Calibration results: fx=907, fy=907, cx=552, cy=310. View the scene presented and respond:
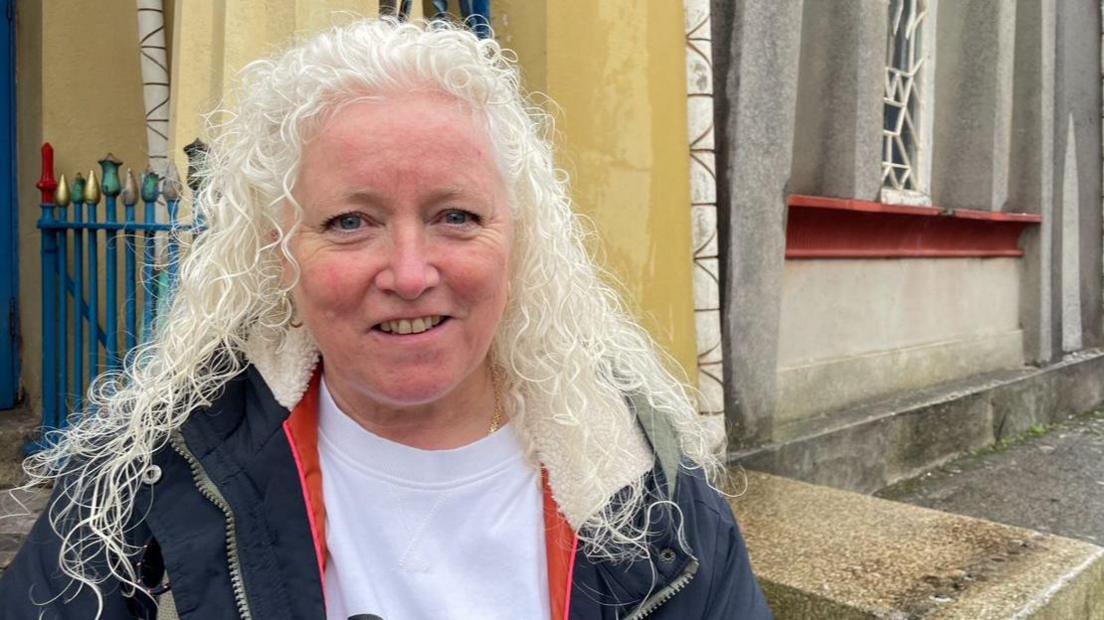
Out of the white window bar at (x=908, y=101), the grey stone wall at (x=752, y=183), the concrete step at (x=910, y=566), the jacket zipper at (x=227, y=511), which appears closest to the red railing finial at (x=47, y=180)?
the jacket zipper at (x=227, y=511)

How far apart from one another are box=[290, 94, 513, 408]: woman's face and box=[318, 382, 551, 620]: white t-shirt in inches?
5.9

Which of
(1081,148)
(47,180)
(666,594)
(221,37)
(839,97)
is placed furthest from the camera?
(1081,148)

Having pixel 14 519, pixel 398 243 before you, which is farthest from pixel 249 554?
pixel 14 519

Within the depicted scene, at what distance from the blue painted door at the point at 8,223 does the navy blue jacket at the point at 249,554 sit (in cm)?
322

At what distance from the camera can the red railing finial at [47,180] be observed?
12.1ft

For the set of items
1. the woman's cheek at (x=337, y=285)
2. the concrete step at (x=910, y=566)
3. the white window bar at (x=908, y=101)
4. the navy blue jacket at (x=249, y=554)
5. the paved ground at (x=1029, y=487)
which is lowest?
the paved ground at (x=1029, y=487)

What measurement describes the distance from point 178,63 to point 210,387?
1899mm

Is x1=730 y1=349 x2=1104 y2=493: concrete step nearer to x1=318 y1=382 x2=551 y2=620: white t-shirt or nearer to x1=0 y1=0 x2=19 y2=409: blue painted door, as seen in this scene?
x1=318 y1=382 x2=551 y2=620: white t-shirt

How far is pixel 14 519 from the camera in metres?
3.34

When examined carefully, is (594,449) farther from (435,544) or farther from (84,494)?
(84,494)

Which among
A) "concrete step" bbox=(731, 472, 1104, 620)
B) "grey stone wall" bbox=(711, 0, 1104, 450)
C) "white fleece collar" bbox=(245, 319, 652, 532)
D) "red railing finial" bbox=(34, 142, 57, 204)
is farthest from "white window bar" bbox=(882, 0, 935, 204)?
"white fleece collar" bbox=(245, 319, 652, 532)

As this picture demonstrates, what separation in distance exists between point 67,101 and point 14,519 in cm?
191

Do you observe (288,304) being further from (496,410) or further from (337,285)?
(496,410)

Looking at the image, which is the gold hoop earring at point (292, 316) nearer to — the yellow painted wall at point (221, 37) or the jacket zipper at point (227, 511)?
the jacket zipper at point (227, 511)
